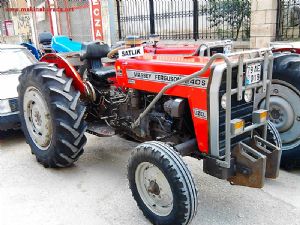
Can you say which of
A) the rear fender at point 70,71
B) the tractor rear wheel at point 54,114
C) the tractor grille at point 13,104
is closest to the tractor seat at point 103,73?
the rear fender at point 70,71

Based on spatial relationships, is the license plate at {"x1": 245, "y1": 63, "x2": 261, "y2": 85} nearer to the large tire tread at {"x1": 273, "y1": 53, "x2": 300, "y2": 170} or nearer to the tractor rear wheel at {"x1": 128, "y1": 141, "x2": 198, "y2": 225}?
the tractor rear wheel at {"x1": 128, "y1": 141, "x2": 198, "y2": 225}

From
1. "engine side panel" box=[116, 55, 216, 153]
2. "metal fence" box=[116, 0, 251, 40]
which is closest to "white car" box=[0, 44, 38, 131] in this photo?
"engine side panel" box=[116, 55, 216, 153]

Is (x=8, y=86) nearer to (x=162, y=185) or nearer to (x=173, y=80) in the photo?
(x=173, y=80)

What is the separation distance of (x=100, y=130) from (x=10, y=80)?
7.79 ft

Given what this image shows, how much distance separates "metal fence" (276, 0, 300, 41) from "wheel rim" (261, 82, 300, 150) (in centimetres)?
395

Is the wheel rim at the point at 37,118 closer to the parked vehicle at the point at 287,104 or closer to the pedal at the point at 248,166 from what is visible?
the pedal at the point at 248,166

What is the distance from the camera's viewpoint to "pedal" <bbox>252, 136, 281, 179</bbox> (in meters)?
3.10

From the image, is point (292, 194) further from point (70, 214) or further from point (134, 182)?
point (70, 214)

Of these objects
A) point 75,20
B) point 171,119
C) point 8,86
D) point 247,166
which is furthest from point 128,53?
point 75,20

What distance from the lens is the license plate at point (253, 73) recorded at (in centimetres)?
292

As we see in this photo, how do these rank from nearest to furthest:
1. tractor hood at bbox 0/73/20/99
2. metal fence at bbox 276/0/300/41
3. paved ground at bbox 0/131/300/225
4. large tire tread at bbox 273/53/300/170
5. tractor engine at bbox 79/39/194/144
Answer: paved ground at bbox 0/131/300/225 < tractor engine at bbox 79/39/194/144 < large tire tread at bbox 273/53/300/170 < tractor hood at bbox 0/73/20/99 < metal fence at bbox 276/0/300/41

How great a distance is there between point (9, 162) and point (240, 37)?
21.0 ft

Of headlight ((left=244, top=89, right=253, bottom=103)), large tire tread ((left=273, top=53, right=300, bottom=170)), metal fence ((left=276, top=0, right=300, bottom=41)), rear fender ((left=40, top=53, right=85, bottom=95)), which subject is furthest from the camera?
metal fence ((left=276, top=0, right=300, bottom=41))

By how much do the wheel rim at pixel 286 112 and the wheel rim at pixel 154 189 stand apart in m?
1.69
